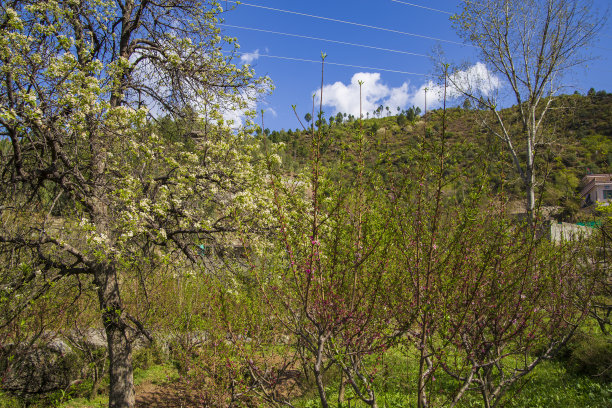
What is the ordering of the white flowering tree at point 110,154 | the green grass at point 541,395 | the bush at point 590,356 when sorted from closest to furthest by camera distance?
the white flowering tree at point 110,154 → the green grass at point 541,395 → the bush at point 590,356

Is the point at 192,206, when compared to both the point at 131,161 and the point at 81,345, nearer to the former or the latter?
the point at 131,161

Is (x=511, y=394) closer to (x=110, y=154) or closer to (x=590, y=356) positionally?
(x=590, y=356)

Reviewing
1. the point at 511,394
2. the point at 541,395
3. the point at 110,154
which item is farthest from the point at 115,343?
the point at 541,395

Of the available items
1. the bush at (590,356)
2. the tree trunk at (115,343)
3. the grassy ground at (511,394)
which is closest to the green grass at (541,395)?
the grassy ground at (511,394)

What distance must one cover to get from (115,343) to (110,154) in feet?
10.9

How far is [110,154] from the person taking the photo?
5266 millimetres

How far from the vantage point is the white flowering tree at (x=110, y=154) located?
4.99 meters

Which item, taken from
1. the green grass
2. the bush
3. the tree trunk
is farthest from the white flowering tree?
the bush

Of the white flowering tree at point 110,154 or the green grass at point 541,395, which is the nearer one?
the white flowering tree at point 110,154

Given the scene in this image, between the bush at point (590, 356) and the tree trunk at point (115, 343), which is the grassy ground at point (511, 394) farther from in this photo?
the tree trunk at point (115, 343)

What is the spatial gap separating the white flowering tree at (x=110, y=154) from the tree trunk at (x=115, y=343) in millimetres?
17

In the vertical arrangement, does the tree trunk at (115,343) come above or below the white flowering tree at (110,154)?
below

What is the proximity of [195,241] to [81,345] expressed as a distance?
533cm

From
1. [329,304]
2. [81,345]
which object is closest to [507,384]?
[329,304]
